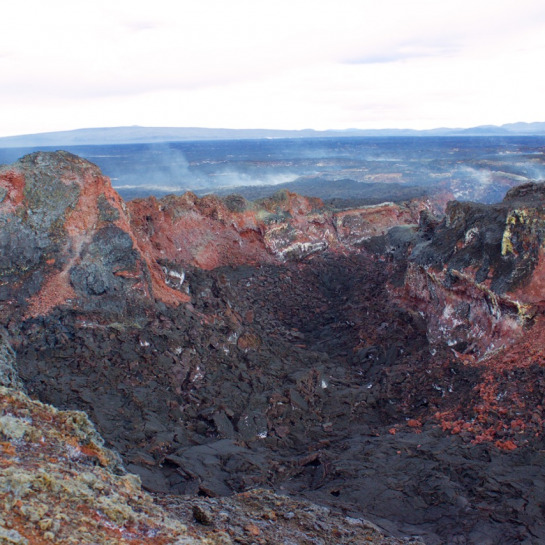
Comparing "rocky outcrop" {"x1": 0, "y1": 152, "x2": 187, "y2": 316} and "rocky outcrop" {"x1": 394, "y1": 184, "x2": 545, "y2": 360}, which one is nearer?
"rocky outcrop" {"x1": 394, "y1": 184, "x2": 545, "y2": 360}

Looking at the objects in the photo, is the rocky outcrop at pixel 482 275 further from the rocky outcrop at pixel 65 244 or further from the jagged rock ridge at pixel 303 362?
the rocky outcrop at pixel 65 244

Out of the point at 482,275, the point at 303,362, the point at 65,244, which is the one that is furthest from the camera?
the point at 65,244

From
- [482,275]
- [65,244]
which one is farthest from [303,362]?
[65,244]

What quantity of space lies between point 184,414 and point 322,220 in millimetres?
12789

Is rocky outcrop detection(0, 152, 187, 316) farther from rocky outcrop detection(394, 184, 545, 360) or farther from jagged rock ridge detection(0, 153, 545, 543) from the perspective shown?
rocky outcrop detection(394, 184, 545, 360)

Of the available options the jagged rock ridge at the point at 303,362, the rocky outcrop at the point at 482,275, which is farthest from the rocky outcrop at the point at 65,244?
the rocky outcrop at the point at 482,275

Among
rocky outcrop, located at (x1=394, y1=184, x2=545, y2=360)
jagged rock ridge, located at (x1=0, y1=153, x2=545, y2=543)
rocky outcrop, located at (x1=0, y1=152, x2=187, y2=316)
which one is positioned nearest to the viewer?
jagged rock ridge, located at (x1=0, y1=153, x2=545, y2=543)

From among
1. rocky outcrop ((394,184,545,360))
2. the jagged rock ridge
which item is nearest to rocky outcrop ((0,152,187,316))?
the jagged rock ridge

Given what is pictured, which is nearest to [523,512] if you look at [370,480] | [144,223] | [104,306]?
[370,480]

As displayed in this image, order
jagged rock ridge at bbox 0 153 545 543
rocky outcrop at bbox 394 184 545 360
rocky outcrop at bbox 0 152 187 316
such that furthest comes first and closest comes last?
rocky outcrop at bbox 0 152 187 316, rocky outcrop at bbox 394 184 545 360, jagged rock ridge at bbox 0 153 545 543

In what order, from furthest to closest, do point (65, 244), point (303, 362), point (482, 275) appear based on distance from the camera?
point (65, 244), point (303, 362), point (482, 275)

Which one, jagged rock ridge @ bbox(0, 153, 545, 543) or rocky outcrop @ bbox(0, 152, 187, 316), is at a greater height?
rocky outcrop @ bbox(0, 152, 187, 316)

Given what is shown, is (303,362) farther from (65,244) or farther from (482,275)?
(65,244)

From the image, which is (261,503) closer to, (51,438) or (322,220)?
(51,438)
